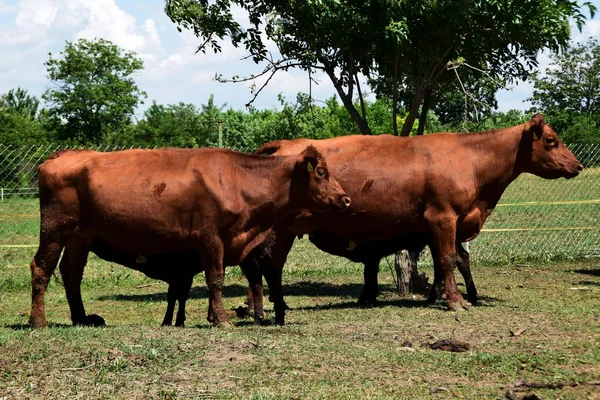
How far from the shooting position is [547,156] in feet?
42.3

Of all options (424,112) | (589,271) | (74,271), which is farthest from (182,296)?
(589,271)

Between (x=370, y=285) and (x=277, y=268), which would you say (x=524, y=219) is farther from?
(x=277, y=268)

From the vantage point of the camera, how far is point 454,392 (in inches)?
269

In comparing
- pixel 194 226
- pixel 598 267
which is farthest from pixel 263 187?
pixel 598 267

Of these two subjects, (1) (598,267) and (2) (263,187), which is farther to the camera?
(1) (598,267)

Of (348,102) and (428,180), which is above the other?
(348,102)

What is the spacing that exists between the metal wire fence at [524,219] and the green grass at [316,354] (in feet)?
15.8

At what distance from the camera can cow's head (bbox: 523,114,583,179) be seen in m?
12.9

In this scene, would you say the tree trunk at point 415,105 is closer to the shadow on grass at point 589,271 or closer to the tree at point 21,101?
the shadow on grass at point 589,271

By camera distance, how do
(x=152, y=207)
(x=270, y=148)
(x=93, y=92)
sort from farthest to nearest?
(x=93, y=92) < (x=270, y=148) < (x=152, y=207)

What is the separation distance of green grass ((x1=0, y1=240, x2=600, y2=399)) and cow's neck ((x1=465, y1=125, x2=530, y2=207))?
1.62 metres

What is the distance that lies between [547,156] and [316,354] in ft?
20.4

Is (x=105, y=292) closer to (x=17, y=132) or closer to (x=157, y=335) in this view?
(x=157, y=335)

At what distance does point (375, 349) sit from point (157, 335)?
2035mm
